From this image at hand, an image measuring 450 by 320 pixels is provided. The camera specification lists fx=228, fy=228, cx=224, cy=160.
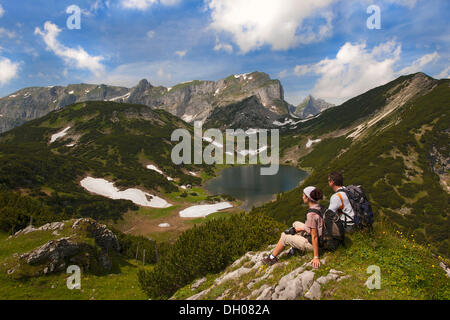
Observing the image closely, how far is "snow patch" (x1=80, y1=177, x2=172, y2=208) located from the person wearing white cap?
84572 mm

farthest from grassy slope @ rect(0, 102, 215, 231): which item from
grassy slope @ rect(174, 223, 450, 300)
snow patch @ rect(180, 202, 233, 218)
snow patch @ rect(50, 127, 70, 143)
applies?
grassy slope @ rect(174, 223, 450, 300)

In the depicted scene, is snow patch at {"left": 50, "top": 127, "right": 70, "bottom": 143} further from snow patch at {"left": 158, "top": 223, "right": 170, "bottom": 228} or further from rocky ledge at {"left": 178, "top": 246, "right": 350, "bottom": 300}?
rocky ledge at {"left": 178, "top": 246, "right": 350, "bottom": 300}

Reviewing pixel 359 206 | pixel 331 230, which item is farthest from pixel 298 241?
pixel 359 206

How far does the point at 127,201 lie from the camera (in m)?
83.4

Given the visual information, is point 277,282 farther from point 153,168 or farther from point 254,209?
point 153,168

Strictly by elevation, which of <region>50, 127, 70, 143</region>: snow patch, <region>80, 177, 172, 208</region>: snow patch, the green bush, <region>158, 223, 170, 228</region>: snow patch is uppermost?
<region>50, 127, 70, 143</region>: snow patch

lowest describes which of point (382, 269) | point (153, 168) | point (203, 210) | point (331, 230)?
point (203, 210)

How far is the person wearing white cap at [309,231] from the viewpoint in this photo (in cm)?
867

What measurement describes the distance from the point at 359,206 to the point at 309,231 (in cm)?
217

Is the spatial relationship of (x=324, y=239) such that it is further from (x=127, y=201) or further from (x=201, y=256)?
(x=127, y=201)

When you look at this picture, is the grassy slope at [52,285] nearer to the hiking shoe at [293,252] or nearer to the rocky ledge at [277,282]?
the rocky ledge at [277,282]

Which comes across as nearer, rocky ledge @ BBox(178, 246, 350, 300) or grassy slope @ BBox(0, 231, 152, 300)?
rocky ledge @ BBox(178, 246, 350, 300)

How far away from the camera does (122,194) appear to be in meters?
90.5

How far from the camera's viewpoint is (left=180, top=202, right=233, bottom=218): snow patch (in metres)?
81.4
